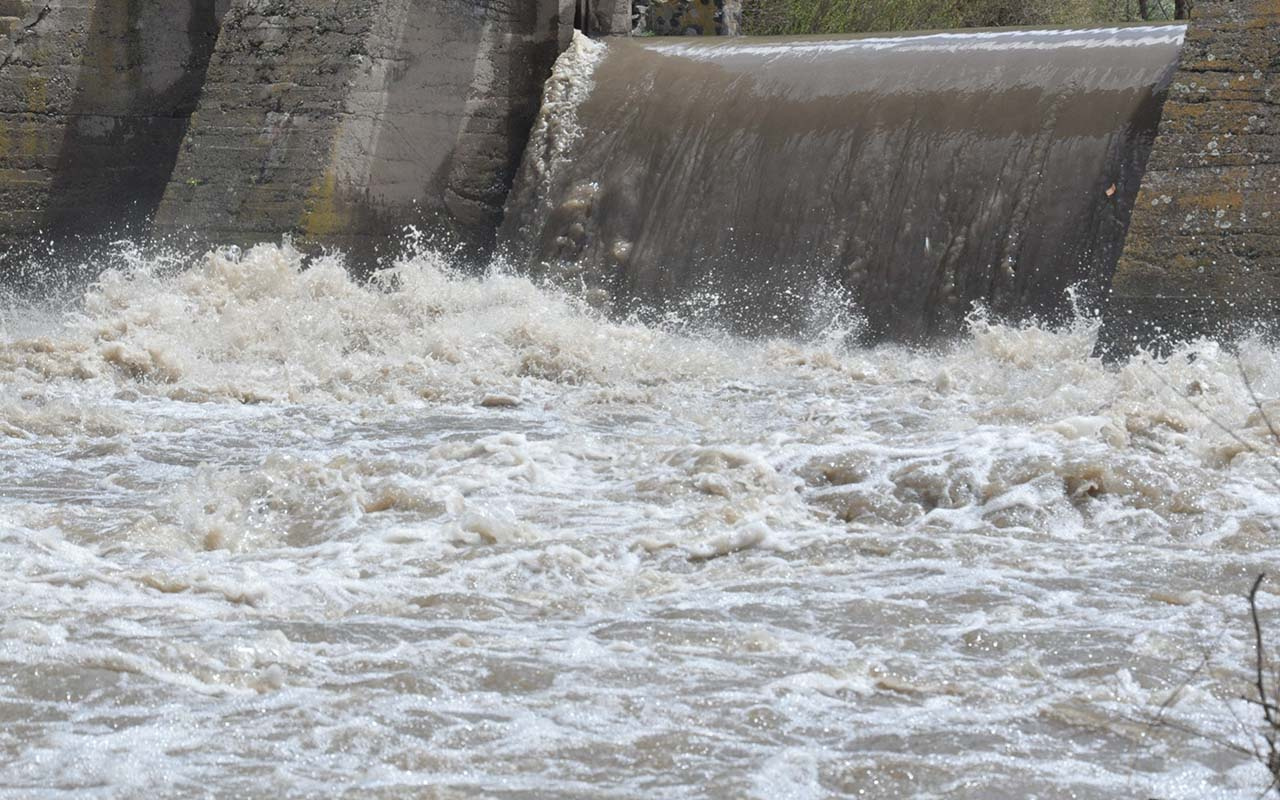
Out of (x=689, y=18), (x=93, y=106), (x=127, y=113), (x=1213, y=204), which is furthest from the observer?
(x=689, y=18)

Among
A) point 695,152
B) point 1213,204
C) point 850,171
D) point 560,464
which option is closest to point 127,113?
point 695,152

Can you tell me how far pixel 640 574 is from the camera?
179 inches

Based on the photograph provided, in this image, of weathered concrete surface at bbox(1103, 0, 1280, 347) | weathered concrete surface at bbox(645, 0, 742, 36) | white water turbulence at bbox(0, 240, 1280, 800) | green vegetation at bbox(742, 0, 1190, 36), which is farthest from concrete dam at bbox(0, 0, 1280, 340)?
green vegetation at bbox(742, 0, 1190, 36)

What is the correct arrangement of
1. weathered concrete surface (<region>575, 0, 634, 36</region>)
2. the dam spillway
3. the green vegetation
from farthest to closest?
the green vegetation < weathered concrete surface (<region>575, 0, 634, 36</region>) < the dam spillway

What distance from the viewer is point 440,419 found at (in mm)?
7152

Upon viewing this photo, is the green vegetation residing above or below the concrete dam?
above

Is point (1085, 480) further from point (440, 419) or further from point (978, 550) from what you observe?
point (440, 419)

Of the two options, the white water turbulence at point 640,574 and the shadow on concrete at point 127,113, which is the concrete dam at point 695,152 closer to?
the shadow on concrete at point 127,113

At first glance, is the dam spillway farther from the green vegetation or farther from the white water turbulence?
the green vegetation

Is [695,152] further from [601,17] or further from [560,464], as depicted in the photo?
[560,464]

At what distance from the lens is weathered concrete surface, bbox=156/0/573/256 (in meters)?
9.92

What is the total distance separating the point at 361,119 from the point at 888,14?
617 cm

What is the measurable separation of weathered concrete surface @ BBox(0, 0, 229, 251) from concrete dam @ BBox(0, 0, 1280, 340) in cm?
2

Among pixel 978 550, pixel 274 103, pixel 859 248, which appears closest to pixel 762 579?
pixel 978 550
